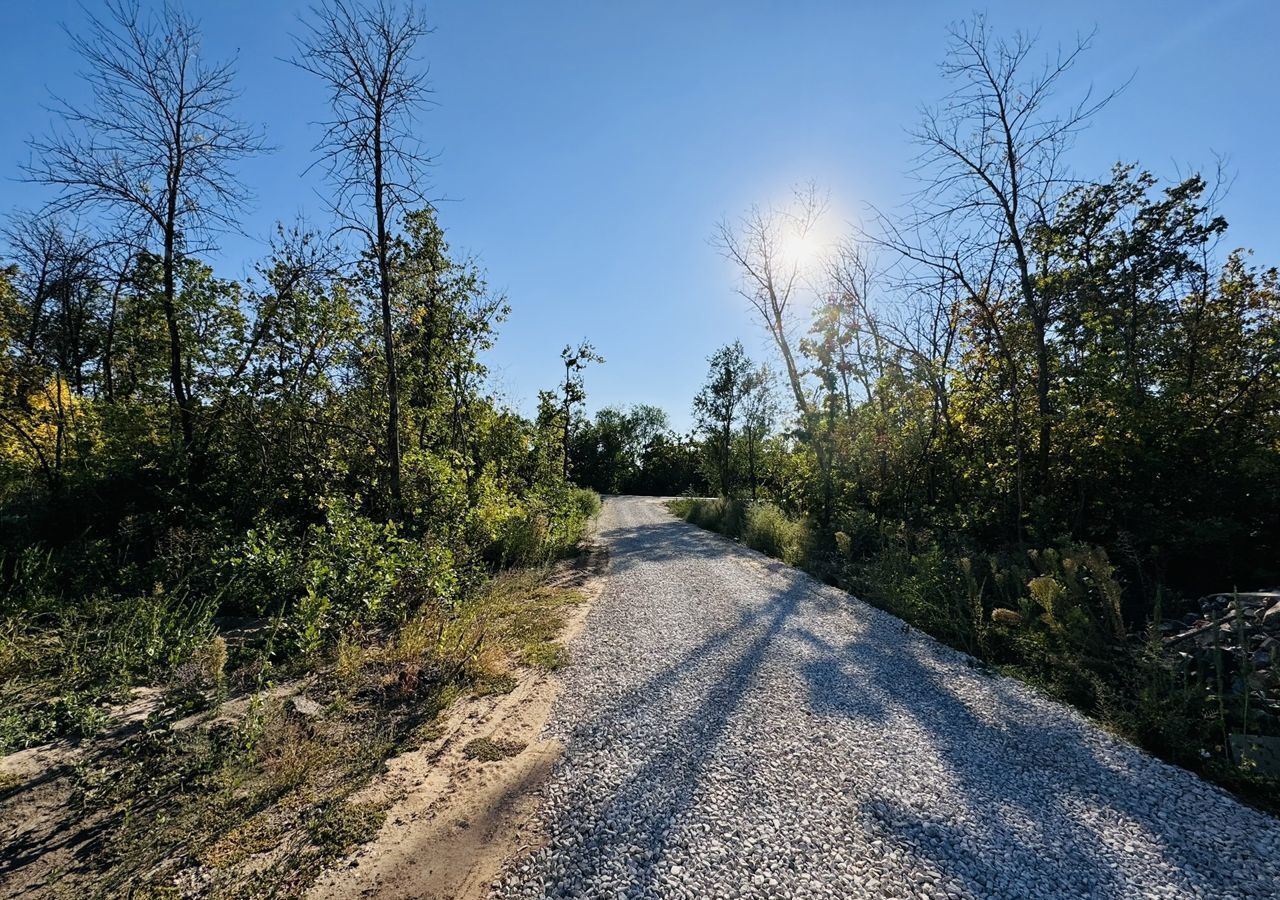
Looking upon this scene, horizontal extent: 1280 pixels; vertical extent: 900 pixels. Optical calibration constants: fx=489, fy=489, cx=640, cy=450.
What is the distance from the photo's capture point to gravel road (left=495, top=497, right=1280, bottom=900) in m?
2.16

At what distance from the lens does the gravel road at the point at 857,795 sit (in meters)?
2.16

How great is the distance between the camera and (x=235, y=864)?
2195 millimetres

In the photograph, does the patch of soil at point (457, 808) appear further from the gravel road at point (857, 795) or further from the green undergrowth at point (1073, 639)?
the green undergrowth at point (1073, 639)

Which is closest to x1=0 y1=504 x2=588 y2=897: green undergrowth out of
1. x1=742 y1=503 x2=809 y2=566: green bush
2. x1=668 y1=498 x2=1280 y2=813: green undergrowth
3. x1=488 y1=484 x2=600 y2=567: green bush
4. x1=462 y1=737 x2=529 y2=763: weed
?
x1=462 y1=737 x2=529 y2=763: weed

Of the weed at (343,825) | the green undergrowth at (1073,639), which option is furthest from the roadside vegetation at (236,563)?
the green undergrowth at (1073,639)

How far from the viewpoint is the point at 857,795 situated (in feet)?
8.96

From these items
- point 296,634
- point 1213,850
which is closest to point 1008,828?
point 1213,850

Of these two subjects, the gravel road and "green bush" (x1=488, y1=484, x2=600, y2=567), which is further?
"green bush" (x1=488, y1=484, x2=600, y2=567)

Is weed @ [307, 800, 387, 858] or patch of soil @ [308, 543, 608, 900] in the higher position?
weed @ [307, 800, 387, 858]

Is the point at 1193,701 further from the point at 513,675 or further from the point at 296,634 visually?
the point at 296,634

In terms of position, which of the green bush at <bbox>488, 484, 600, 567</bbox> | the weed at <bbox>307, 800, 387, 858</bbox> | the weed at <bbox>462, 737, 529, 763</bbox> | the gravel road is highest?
the green bush at <bbox>488, 484, 600, 567</bbox>

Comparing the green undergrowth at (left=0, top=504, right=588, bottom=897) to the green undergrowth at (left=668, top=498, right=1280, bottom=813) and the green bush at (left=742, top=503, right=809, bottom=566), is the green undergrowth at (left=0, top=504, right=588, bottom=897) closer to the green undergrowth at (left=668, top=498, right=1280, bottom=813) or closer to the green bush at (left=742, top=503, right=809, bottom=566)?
the green undergrowth at (left=668, top=498, right=1280, bottom=813)

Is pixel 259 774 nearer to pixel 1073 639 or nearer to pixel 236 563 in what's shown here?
pixel 236 563

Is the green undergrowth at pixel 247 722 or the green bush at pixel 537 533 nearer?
the green undergrowth at pixel 247 722
